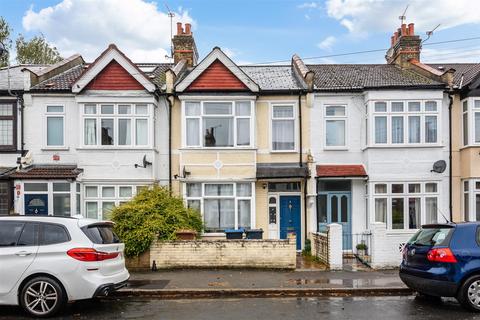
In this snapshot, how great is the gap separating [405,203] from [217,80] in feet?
26.5

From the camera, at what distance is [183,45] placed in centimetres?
2181

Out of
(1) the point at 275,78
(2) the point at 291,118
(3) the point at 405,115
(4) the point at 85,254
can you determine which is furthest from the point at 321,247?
(4) the point at 85,254

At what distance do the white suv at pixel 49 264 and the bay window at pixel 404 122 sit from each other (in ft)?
39.2

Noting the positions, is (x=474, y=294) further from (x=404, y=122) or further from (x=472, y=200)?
(x=404, y=122)

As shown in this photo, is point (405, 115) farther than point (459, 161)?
No

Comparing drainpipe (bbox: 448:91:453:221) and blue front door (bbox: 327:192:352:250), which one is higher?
drainpipe (bbox: 448:91:453:221)

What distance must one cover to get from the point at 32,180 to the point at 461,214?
15066 millimetres

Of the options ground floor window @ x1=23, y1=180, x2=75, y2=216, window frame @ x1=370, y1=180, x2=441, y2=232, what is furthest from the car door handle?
window frame @ x1=370, y1=180, x2=441, y2=232

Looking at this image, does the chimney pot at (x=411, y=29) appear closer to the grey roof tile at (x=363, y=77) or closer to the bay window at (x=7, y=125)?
the grey roof tile at (x=363, y=77)

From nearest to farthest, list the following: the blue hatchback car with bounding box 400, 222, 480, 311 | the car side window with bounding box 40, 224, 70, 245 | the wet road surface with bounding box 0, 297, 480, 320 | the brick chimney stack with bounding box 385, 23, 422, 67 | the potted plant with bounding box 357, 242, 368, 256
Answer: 1. the wet road surface with bounding box 0, 297, 480, 320
2. the car side window with bounding box 40, 224, 70, 245
3. the blue hatchback car with bounding box 400, 222, 480, 311
4. the potted plant with bounding box 357, 242, 368, 256
5. the brick chimney stack with bounding box 385, 23, 422, 67

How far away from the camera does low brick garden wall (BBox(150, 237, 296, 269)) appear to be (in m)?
14.6

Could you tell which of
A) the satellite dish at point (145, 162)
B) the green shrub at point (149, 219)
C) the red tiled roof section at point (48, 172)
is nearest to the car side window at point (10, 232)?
the green shrub at point (149, 219)

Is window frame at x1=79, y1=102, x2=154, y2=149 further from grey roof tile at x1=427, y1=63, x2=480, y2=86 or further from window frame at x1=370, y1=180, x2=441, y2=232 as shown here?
grey roof tile at x1=427, y1=63, x2=480, y2=86

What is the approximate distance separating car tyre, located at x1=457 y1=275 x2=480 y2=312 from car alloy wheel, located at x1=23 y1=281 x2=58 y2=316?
24.3 ft
